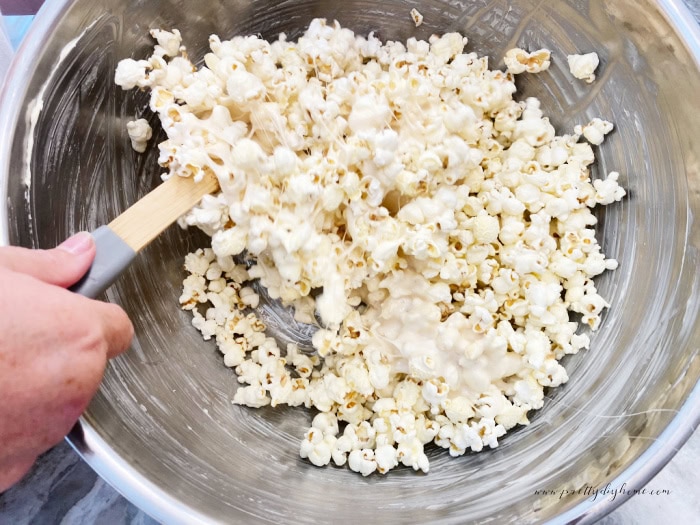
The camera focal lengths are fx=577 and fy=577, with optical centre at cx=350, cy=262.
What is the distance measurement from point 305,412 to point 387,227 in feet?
1.65

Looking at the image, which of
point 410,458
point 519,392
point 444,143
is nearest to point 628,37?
point 444,143

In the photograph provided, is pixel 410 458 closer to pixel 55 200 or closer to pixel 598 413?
pixel 598 413

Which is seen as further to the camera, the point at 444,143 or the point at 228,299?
the point at 228,299

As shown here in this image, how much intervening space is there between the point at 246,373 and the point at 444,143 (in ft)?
2.26

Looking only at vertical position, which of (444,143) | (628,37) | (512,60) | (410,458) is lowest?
(410,458)

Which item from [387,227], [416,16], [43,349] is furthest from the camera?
[416,16]

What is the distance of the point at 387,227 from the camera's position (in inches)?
47.5

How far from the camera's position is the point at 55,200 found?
1132 mm

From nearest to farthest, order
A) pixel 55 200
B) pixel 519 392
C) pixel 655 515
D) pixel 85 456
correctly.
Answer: pixel 85 456, pixel 55 200, pixel 519 392, pixel 655 515

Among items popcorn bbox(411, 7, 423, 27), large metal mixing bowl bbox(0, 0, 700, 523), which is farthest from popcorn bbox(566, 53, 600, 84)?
popcorn bbox(411, 7, 423, 27)

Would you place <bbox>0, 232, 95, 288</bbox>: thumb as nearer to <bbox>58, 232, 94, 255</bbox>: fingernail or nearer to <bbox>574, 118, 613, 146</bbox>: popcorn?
<bbox>58, 232, 94, 255</bbox>: fingernail

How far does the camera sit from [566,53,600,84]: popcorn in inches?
49.9

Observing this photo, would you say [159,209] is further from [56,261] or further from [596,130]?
[596,130]

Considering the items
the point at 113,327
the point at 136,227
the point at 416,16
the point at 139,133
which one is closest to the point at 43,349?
the point at 113,327
